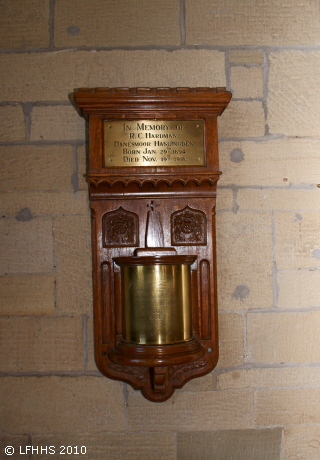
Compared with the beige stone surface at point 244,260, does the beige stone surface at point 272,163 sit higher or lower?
higher

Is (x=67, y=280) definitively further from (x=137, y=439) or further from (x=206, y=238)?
(x=137, y=439)

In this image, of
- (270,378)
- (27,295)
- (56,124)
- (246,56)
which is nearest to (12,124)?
(56,124)

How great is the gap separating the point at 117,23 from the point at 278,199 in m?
1.14

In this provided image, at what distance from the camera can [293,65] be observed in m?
1.78

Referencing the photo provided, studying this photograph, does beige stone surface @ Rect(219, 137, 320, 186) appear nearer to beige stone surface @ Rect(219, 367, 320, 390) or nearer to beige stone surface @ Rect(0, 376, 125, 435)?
beige stone surface @ Rect(219, 367, 320, 390)

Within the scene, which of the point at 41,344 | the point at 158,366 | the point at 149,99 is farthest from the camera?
the point at 41,344

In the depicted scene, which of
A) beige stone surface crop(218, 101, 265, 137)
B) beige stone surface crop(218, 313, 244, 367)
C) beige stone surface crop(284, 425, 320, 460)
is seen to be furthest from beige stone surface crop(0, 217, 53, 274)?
beige stone surface crop(284, 425, 320, 460)

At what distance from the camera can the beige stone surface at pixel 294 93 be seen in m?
1.77

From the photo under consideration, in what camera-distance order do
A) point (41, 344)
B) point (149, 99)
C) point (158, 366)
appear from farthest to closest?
1. point (41, 344)
2. point (149, 99)
3. point (158, 366)

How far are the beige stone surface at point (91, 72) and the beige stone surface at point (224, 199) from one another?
1.70ft

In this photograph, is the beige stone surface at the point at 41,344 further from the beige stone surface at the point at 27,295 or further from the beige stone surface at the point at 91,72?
the beige stone surface at the point at 91,72

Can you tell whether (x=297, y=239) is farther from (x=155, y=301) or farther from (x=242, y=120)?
(x=155, y=301)

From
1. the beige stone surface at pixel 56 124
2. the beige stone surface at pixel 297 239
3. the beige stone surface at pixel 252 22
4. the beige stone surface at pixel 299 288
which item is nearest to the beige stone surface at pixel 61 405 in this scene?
the beige stone surface at pixel 299 288

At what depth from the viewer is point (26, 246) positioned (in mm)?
1688
